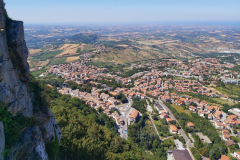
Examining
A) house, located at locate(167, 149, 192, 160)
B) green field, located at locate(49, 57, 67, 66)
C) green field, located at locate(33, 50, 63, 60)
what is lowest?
house, located at locate(167, 149, 192, 160)

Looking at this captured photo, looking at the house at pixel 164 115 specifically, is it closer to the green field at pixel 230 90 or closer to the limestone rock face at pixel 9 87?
the green field at pixel 230 90

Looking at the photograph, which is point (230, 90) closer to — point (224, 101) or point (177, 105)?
point (224, 101)

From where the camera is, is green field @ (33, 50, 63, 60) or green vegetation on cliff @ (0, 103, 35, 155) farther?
green field @ (33, 50, 63, 60)

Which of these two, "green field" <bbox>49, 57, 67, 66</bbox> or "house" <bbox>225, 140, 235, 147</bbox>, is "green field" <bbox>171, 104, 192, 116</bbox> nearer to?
"house" <bbox>225, 140, 235, 147</bbox>

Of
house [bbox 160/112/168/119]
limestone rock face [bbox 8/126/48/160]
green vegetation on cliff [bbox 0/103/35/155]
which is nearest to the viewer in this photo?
green vegetation on cliff [bbox 0/103/35/155]

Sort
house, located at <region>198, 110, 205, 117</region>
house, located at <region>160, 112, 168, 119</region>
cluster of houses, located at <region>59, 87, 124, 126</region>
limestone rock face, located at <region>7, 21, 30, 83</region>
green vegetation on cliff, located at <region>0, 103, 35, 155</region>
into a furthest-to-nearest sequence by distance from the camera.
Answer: house, located at <region>198, 110, 205, 117</region> → house, located at <region>160, 112, 168, 119</region> → cluster of houses, located at <region>59, 87, 124, 126</region> → limestone rock face, located at <region>7, 21, 30, 83</region> → green vegetation on cliff, located at <region>0, 103, 35, 155</region>

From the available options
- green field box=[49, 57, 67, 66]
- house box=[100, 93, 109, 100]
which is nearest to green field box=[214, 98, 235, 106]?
house box=[100, 93, 109, 100]

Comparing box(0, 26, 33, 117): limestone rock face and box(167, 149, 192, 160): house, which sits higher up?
box(0, 26, 33, 117): limestone rock face

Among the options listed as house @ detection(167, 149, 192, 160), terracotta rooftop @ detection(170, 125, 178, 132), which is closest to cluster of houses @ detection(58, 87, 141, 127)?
terracotta rooftop @ detection(170, 125, 178, 132)

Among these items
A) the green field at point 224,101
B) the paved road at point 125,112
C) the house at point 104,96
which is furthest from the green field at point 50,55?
the green field at point 224,101

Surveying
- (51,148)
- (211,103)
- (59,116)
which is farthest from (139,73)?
(51,148)
